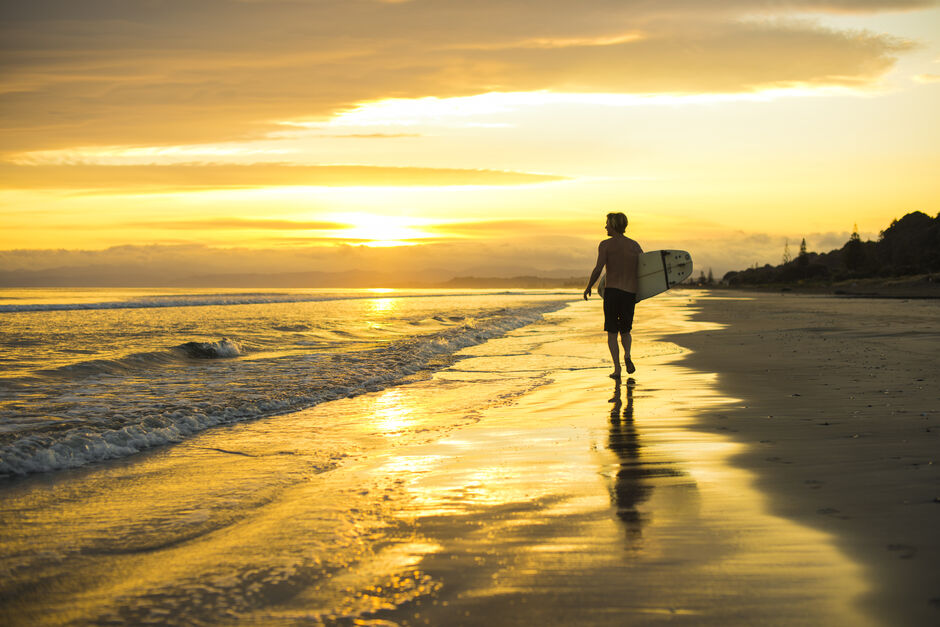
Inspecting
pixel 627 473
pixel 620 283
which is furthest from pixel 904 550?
pixel 620 283

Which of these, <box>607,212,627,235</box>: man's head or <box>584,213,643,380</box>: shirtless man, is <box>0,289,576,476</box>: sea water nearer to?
<box>584,213,643,380</box>: shirtless man

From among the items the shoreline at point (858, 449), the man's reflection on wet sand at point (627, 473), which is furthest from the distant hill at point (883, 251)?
the man's reflection on wet sand at point (627, 473)

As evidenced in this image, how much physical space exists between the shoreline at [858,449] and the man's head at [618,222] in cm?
266

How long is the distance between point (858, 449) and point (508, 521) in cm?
295

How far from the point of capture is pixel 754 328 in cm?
2009

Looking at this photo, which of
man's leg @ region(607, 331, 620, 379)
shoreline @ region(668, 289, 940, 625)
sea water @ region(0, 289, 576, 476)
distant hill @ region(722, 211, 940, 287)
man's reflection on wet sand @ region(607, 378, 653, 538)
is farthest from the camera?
distant hill @ region(722, 211, 940, 287)

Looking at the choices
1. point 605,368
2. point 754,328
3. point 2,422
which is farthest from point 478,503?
point 754,328

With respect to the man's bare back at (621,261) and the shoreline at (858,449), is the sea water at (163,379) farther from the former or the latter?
the shoreline at (858,449)

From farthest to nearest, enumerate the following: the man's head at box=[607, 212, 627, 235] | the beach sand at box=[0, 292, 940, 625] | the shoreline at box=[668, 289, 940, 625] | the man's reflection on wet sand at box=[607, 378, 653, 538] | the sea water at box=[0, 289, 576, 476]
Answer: the man's head at box=[607, 212, 627, 235]
the sea water at box=[0, 289, 576, 476]
the man's reflection on wet sand at box=[607, 378, 653, 538]
the shoreline at box=[668, 289, 940, 625]
the beach sand at box=[0, 292, 940, 625]

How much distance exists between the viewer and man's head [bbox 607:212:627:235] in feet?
34.4

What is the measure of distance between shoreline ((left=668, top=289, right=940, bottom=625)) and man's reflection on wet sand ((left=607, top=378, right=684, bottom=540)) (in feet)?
2.14

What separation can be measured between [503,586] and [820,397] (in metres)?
6.01

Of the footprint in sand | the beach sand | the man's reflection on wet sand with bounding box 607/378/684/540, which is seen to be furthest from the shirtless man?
the footprint in sand

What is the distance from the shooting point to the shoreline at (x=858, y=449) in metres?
2.92
